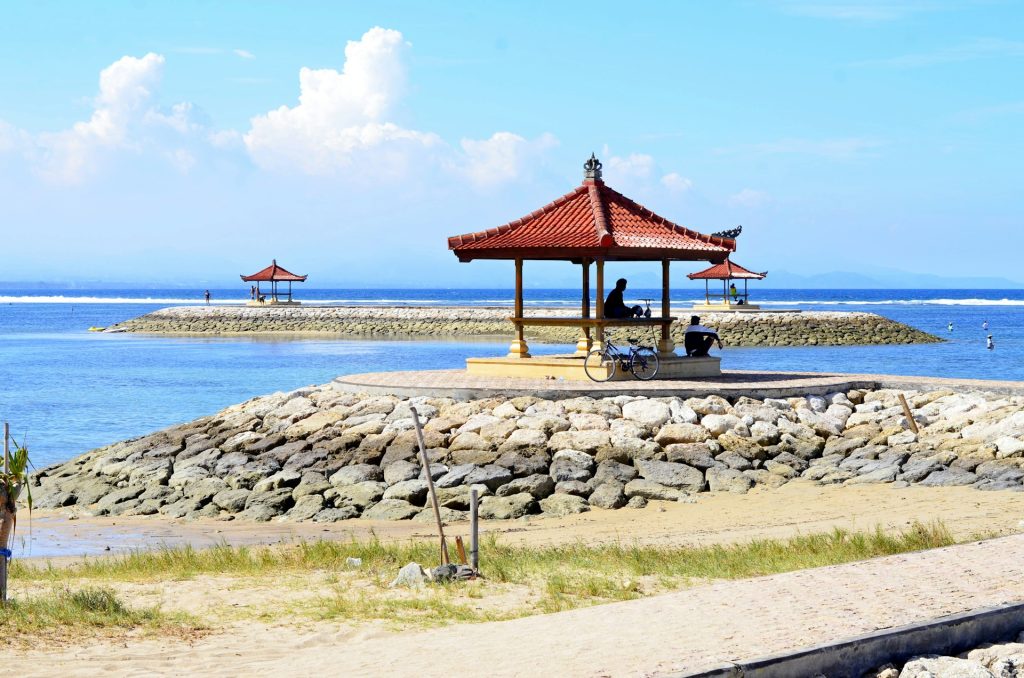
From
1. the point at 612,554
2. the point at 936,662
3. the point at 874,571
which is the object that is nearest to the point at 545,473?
the point at 612,554

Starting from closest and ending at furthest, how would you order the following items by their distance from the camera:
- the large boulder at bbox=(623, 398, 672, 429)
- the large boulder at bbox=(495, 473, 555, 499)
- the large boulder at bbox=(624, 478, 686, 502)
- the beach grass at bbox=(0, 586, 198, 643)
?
1. the beach grass at bbox=(0, 586, 198, 643)
2. the large boulder at bbox=(624, 478, 686, 502)
3. the large boulder at bbox=(495, 473, 555, 499)
4. the large boulder at bbox=(623, 398, 672, 429)

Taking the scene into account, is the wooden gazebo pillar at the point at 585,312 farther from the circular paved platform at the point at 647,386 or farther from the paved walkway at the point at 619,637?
the paved walkway at the point at 619,637

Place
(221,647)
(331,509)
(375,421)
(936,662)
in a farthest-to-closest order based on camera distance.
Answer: (375,421)
(331,509)
(221,647)
(936,662)

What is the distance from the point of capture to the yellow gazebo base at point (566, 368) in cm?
2220

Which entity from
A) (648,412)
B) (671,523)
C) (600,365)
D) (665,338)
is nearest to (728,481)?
(648,412)

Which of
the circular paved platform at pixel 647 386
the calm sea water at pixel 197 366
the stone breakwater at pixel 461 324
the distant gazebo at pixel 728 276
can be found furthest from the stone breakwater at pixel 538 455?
the distant gazebo at pixel 728 276

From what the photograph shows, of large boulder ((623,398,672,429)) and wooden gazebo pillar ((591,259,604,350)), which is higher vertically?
wooden gazebo pillar ((591,259,604,350))

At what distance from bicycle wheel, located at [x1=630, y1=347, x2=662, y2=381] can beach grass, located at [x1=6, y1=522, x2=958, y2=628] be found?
8.20 m

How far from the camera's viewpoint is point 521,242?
22.7 metres

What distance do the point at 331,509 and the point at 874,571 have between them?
29.8 ft

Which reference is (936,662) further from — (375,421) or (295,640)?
(375,421)

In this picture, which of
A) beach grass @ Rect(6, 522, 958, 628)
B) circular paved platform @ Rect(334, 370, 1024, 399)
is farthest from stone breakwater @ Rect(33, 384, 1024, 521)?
beach grass @ Rect(6, 522, 958, 628)

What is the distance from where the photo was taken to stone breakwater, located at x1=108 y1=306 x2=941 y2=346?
203 ft

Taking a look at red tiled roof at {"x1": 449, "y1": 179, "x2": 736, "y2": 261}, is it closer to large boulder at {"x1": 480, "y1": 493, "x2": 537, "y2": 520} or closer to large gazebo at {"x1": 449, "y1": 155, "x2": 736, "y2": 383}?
large gazebo at {"x1": 449, "y1": 155, "x2": 736, "y2": 383}
